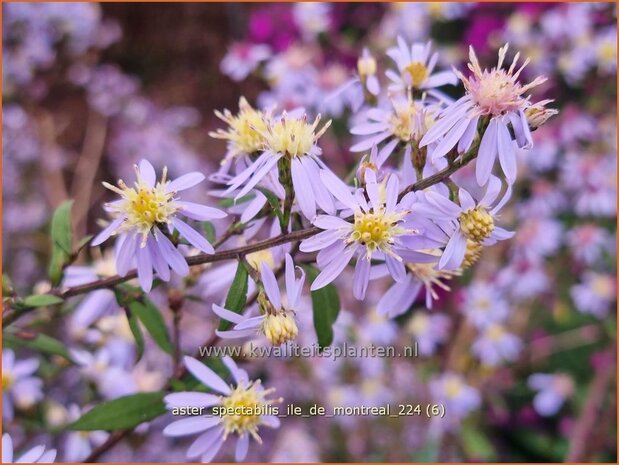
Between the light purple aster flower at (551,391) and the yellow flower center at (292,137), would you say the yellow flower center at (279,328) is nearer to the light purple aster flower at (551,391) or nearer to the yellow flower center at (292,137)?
the yellow flower center at (292,137)

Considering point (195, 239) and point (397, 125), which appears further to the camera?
point (397, 125)

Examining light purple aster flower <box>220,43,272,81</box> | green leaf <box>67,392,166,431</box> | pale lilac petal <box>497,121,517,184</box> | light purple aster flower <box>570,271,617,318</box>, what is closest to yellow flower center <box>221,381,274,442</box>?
green leaf <box>67,392,166,431</box>

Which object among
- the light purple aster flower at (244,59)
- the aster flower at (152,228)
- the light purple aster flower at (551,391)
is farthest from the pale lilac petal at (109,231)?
the light purple aster flower at (551,391)

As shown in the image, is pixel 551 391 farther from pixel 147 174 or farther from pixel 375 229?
pixel 147 174

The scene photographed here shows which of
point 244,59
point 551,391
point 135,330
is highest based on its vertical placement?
point 244,59

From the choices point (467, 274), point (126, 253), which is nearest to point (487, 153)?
point (126, 253)

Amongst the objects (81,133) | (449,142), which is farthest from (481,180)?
(81,133)

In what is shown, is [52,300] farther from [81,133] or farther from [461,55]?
[81,133]
